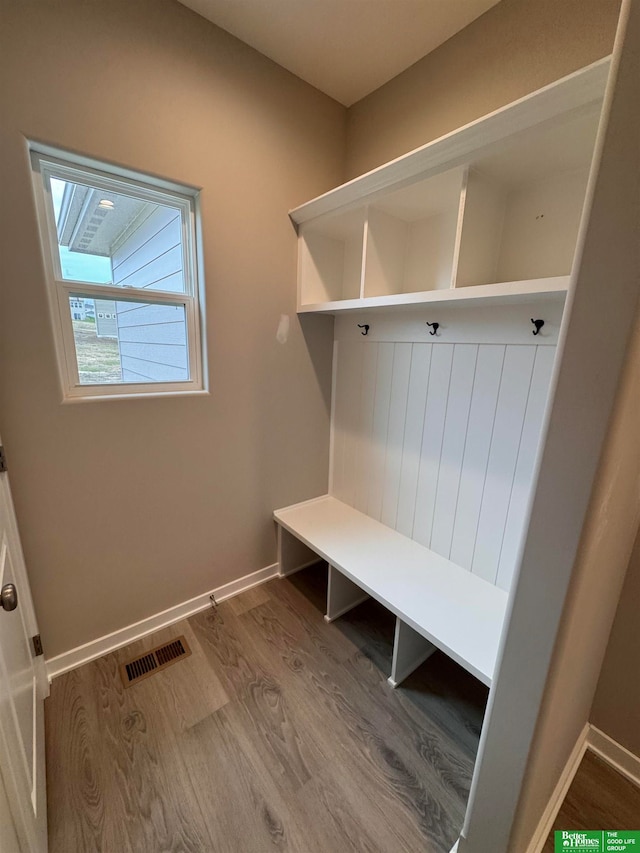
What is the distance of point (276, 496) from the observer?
2.18m

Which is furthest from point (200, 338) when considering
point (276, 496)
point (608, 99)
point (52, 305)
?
point (608, 99)

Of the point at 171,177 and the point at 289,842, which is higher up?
the point at 171,177

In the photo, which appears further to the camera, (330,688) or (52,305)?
(330,688)

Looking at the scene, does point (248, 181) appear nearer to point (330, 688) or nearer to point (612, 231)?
point (612, 231)

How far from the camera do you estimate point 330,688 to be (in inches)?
61.2

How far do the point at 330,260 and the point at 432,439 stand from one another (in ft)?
3.99

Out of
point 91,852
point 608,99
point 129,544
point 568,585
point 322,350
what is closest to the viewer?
point 608,99

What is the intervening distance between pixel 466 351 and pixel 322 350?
90 centimetres

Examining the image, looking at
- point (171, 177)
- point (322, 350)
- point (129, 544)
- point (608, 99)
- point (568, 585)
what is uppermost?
point (171, 177)

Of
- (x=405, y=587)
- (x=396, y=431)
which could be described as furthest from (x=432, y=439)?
(x=405, y=587)

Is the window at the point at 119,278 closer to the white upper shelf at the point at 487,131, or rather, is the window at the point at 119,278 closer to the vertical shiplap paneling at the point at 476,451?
the white upper shelf at the point at 487,131

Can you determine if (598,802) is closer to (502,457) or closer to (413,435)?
(502,457)

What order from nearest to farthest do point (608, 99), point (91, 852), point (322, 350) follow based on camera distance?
point (608, 99)
point (91, 852)
point (322, 350)

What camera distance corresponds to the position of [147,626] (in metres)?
1.83
